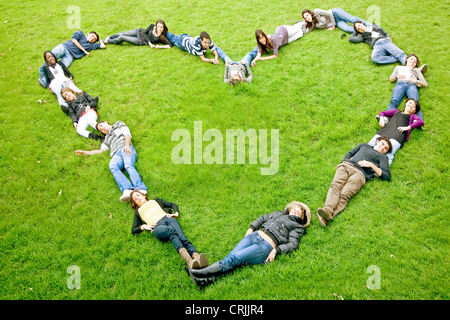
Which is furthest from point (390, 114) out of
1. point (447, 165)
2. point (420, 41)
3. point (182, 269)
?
point (182, 269)

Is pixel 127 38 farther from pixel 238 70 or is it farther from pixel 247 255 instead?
pixel 247 255

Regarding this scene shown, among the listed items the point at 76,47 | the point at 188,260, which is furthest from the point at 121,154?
the point at 76,47

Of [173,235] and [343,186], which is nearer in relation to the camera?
[173,235]

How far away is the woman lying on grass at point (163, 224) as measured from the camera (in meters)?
5.62

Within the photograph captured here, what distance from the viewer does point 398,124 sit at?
7.48 m

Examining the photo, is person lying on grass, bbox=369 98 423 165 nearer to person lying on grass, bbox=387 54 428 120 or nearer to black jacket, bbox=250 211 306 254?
person lying on grass, bbox=387 54 428 120

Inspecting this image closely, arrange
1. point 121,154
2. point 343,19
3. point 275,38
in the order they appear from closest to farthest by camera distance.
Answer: point 121,154, point 275,38, point 343,19

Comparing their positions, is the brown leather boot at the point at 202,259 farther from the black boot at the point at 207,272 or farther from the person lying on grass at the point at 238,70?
the person lying on grass at the point at 238,70

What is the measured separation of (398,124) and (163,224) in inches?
Answer: 238

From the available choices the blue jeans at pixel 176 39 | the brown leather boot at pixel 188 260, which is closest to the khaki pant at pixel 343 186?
the brown leather boot at pixel 188 260

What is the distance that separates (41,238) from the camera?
6.29 m
